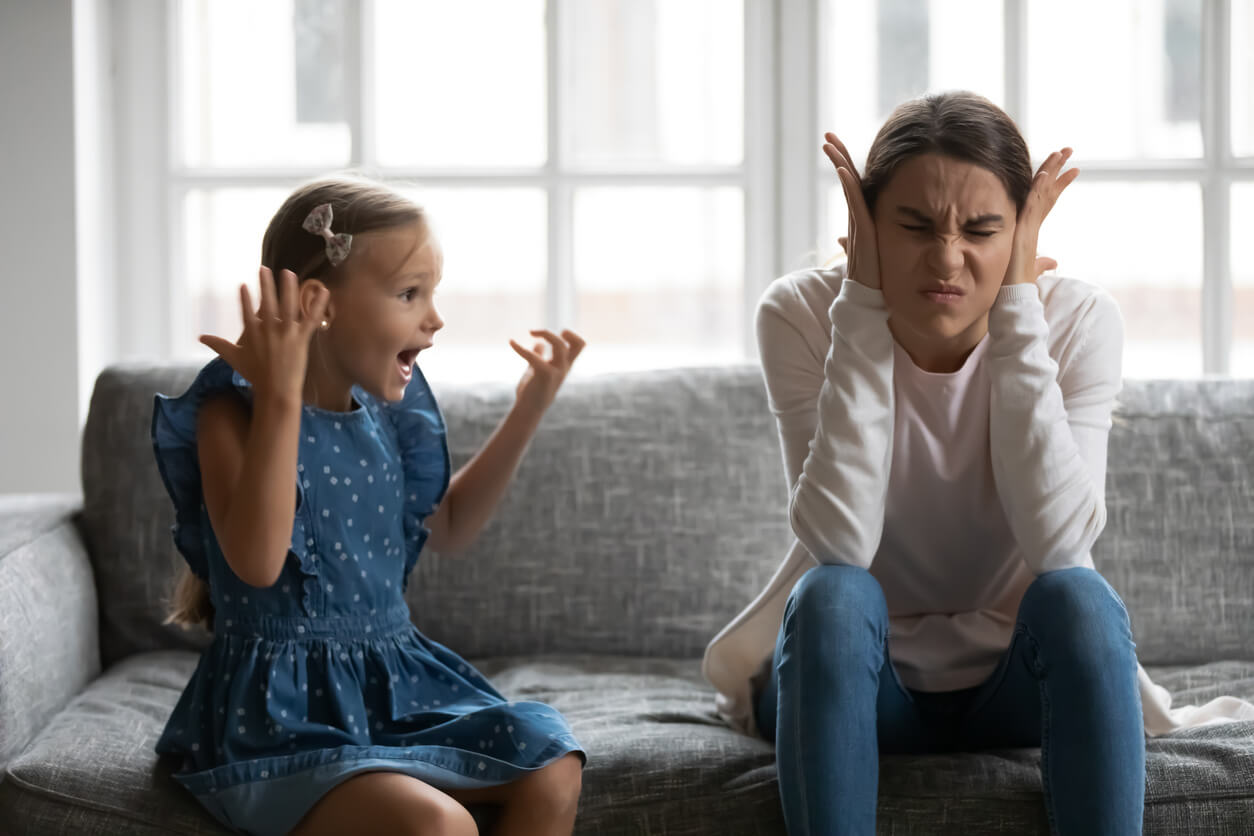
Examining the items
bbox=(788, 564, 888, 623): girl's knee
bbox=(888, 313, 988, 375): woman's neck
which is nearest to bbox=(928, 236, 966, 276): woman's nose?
bbox=(888, 313, 988, 375): woman's neck

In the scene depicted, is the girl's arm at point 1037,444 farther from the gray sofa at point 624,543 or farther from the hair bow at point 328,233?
the hair bow at point 328,233

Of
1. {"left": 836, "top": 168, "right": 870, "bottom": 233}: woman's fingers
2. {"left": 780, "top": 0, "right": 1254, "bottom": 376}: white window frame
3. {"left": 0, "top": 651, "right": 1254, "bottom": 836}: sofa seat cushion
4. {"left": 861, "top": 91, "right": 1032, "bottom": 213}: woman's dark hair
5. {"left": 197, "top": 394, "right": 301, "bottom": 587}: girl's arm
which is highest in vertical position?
{"left": 780, "top": 0, "right": 1254, "bottom": 376}: white window frame

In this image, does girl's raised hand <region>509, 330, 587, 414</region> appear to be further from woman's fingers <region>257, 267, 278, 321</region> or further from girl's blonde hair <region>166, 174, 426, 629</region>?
woman's fingers <region>257, 267, 278, 321</region>

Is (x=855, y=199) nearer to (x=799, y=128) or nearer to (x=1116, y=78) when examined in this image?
(x=799, y=128)

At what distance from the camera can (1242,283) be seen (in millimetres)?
2527

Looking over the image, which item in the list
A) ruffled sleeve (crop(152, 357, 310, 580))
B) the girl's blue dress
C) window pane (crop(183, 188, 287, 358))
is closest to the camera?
the girl's blue dress

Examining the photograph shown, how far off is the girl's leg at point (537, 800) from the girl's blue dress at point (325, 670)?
1 cm

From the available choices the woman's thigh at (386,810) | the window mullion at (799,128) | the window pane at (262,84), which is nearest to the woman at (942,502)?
the woman's thigh at (386,810)

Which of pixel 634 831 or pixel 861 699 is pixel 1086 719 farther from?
pixel 634 831

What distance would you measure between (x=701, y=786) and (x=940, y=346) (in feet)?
1.95

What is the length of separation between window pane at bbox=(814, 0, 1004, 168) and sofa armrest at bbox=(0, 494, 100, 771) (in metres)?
1.52

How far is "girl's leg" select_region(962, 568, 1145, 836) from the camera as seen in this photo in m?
1.22

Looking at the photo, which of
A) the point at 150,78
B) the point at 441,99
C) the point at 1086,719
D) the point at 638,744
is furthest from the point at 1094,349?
the point at 150,78

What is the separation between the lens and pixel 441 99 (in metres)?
2.54
